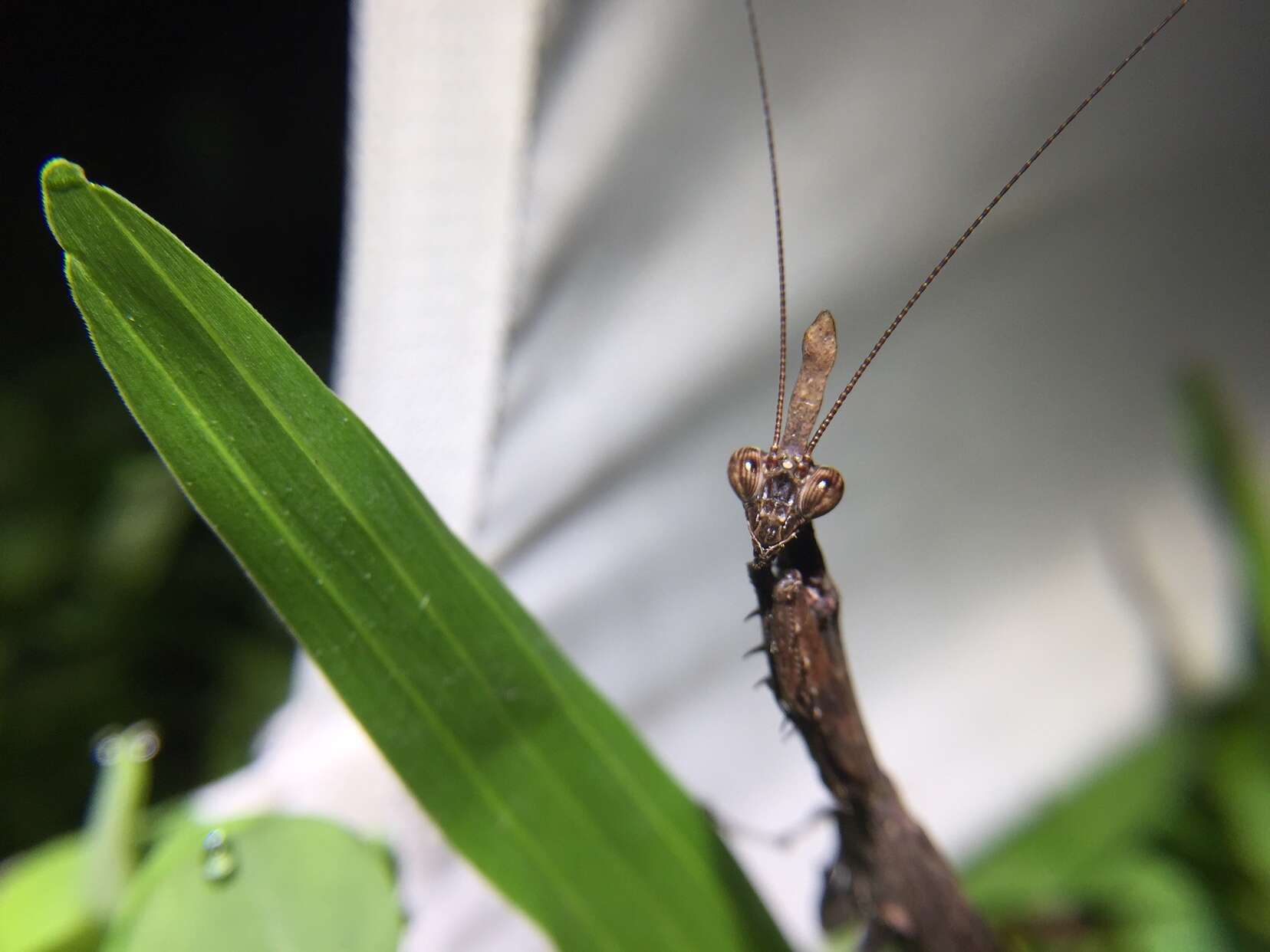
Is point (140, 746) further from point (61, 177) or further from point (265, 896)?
point (61, 177)

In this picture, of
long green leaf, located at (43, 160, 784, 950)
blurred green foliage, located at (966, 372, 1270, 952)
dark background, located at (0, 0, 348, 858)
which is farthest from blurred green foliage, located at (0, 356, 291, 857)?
blurred green foliage, located at (966, 372, 1270, 952)

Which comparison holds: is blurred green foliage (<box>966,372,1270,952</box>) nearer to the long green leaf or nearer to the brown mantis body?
the brown mantis body

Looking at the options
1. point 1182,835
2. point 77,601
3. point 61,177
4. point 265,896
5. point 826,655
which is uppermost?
point 77,601

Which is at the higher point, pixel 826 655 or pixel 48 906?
pixel 48 906

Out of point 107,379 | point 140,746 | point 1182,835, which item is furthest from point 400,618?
point 1182,835

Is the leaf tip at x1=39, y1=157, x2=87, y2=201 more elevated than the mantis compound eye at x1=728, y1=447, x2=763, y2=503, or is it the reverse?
the leaf tip at x1=39, y1=157, x2=87, y2=201

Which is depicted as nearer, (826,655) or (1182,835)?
(826,655)
